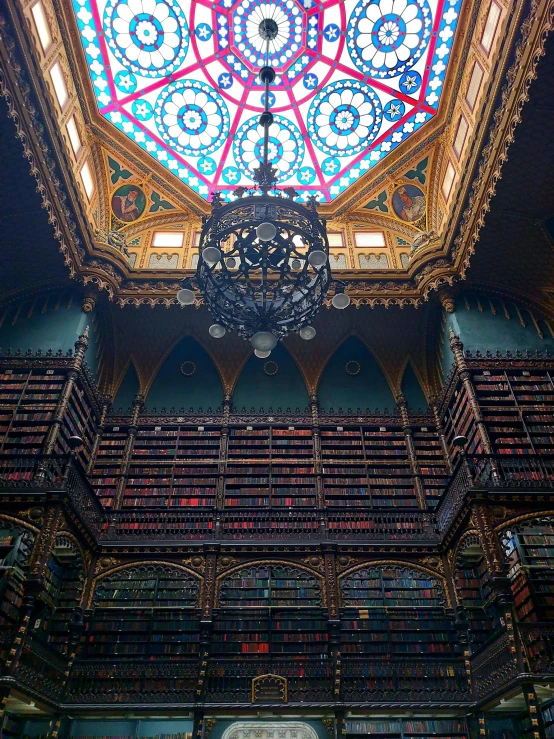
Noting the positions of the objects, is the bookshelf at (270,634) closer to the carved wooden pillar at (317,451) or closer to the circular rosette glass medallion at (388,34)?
the carved wooden pillar at (317,451)

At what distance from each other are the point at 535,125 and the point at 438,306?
3.69 metres

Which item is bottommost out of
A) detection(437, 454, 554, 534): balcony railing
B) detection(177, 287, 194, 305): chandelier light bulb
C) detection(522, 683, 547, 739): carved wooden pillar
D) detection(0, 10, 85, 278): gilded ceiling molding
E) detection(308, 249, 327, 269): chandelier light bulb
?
detection(522, 683, 547, 739): carved wooden pillar

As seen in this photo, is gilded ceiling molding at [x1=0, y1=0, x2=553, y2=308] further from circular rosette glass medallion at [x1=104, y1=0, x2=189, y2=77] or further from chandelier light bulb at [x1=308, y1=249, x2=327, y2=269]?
chandelier light bulb at [x1=308, y1=249, x2=327, y2=269]

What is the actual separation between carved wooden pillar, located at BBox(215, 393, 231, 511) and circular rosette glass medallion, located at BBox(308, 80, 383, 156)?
594 centimetres

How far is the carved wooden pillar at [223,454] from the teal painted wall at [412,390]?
3510 mm

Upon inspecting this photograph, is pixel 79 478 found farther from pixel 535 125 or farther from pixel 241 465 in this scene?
pixel 535 125

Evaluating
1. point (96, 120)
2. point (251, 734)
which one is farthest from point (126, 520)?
point (96, 120)

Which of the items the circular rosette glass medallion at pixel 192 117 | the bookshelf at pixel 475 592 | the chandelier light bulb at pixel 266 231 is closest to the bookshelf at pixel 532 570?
the bookshelf at pixel 475 592

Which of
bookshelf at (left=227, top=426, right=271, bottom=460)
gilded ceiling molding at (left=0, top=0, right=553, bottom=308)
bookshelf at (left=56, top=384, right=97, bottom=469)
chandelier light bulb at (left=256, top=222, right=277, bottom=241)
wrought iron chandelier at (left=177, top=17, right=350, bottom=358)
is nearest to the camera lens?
chandelier light bulb at (left=256, top=222, right=277, bottom=241)

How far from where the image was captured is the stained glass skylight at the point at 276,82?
1008 centimetres

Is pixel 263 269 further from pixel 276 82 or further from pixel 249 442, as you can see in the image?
pixel 276 82

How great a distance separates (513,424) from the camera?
330 inches

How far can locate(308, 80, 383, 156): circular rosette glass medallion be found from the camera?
11.0 m

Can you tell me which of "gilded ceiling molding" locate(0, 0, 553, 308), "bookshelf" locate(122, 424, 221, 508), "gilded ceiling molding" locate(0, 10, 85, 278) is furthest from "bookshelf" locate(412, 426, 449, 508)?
"gilded ceiling molding" locate(0, 10, 85, 278)
